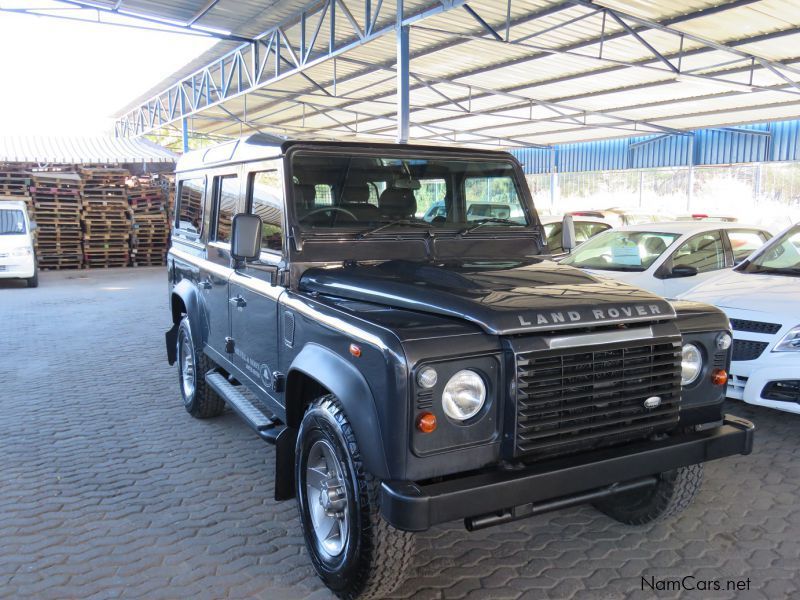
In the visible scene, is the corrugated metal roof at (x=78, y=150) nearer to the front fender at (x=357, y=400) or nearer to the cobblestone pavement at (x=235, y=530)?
the cobblestone pavement at (x=235, y=530)

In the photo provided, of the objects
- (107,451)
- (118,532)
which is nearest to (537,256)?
(118,532)

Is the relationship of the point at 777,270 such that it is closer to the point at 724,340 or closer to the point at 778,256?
the point at 778,256

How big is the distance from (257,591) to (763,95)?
19.0m

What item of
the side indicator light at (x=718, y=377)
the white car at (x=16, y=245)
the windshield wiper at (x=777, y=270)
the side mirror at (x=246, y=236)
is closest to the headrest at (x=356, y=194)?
the side mirror at (x=246, y=236)

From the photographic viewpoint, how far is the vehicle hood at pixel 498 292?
9.12ft

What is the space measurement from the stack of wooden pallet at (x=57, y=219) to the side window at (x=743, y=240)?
16140 millimetres

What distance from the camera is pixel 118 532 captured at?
12.4 ft

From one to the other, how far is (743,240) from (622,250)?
1.72 metres

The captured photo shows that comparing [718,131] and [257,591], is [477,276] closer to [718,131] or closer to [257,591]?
[257,591]

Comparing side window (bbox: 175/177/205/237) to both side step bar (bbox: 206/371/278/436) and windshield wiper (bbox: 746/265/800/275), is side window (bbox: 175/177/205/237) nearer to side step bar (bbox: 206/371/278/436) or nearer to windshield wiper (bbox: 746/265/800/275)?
side step bar (bbox: 206/371/278/436)

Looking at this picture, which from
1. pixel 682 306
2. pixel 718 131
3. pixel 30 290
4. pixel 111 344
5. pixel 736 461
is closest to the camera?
pixel 682 306

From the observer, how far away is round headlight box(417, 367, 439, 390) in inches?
101

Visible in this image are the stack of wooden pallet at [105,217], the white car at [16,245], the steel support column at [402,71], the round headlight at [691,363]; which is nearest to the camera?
the round headlight at [691,363]

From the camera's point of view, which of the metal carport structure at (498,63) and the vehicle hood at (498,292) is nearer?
the vehicle hood at (498,292)
